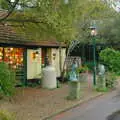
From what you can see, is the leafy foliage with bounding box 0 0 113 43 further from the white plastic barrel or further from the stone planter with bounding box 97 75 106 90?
the stone planter with bounding box 97 75 106 90

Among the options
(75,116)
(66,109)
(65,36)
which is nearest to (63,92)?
(65,36)

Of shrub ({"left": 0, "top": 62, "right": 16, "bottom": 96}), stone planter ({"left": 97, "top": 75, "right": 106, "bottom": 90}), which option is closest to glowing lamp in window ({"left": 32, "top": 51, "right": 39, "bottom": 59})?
stone planter ({"left": 97, "top": 75, "right": 106, "bottom": 90})

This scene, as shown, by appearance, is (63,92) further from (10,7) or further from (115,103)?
(10,7)

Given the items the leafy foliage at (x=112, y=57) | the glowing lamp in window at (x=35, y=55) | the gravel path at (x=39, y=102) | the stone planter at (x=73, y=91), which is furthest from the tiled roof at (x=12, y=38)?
the leafy foliage at (x=112, y=57)

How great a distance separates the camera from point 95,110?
1602 cm

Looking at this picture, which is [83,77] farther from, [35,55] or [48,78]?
[48,78]

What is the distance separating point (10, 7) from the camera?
17.1m

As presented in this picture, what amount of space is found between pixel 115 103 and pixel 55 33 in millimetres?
4075

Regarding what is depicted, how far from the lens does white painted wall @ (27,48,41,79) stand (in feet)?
82.6

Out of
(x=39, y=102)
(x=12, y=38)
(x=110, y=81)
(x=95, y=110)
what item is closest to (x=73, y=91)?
(x=39, y=102)

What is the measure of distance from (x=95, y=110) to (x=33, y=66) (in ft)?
33.7

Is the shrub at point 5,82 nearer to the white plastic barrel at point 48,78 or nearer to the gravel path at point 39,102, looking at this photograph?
the gravel path at point 39,102

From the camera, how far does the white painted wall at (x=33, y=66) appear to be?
82.6 ft

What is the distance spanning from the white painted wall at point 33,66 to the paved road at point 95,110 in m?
6.14
